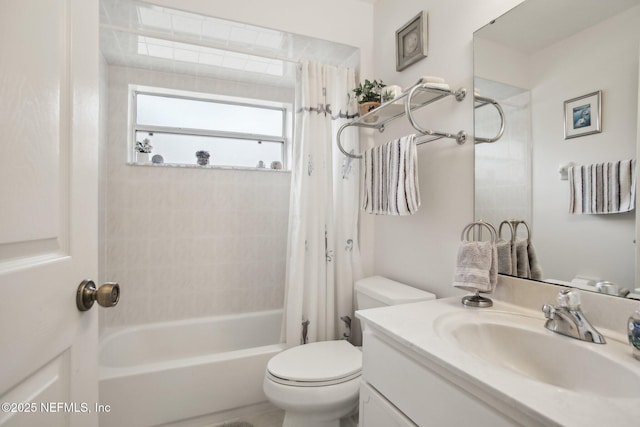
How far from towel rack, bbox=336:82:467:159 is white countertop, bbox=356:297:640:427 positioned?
0.71 metres

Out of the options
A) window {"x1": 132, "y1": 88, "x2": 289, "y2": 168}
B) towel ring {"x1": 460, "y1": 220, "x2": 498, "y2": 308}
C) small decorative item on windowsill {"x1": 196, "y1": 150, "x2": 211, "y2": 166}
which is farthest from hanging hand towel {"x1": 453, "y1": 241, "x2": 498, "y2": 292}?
small decorative item on windowsill {"x1": 196, "y1": 150, "x2": 211, "y2": 166}

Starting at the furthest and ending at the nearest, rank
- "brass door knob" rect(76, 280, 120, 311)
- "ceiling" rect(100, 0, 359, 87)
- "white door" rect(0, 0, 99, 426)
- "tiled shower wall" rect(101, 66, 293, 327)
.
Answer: "tiled shower wall" rect(101, 66, 293, 327) → "ceiling" rect(100, 0, 359, 87) → "brass door knob" rect(76, 280, 120, 311) → "white door" rect(0, 0, 99, 426)

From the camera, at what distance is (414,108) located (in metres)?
1.46

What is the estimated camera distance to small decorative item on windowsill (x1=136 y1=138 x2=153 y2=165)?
6.88 ft

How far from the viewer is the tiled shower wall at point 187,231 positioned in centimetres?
202

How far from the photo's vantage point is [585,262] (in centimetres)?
85

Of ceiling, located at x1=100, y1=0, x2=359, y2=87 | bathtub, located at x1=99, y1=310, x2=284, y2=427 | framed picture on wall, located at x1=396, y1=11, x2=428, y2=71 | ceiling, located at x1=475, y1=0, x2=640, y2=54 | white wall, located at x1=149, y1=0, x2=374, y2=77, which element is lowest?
bathtub, located at x1=99, y1=310, x2=284, y2=427

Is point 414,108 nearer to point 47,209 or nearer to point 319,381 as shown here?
point 319,381

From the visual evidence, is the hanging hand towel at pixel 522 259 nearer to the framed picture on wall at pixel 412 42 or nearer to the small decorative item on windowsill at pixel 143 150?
the framed picture on wall at pixel 412 42

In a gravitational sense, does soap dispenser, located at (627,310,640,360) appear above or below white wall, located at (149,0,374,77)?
below

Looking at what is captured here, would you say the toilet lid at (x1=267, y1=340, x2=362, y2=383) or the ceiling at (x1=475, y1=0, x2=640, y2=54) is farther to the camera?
the toilet lid at (x1=267, y1=340, x2=362, y2=383)

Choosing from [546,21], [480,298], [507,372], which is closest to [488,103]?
[546,21]

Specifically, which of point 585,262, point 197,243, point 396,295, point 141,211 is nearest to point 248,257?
point 197,243

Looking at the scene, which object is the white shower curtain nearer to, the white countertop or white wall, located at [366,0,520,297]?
white wall, located at [366,0,520,297]
